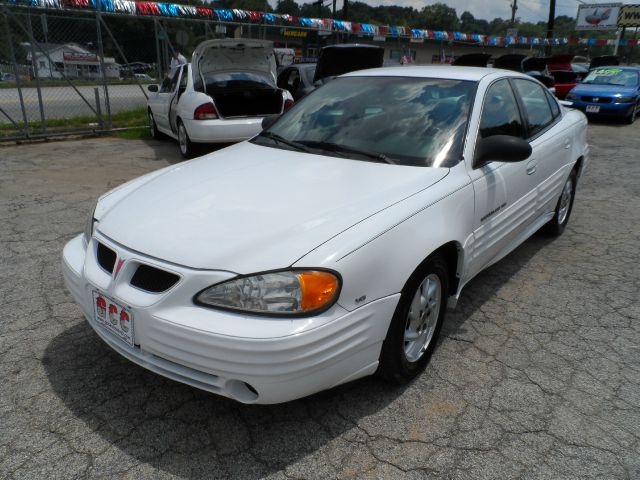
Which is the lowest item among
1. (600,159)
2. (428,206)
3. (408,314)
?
(600,159)

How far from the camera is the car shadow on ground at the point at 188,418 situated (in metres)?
2.09

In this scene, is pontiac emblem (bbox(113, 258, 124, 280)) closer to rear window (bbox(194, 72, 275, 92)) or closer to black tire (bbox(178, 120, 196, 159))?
black tire (bbox(178, 120, 196, 159))

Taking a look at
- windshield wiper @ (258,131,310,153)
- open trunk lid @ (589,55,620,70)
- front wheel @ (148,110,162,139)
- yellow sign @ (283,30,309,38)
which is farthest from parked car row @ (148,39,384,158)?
open trunk lid @ (589,55,620,70)

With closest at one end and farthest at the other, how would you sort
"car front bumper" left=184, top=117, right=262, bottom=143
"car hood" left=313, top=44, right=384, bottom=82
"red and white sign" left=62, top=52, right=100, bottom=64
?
"car front bumper" left=184, top=117, right=262, bottom=143, "car hood" left=313, top=44, right=384, bottom=82, "red and white sign" left=62, top=52, right=100, bottom=64

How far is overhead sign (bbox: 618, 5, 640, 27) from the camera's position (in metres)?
37.5

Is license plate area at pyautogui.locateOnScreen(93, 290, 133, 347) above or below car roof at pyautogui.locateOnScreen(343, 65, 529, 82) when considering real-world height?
below

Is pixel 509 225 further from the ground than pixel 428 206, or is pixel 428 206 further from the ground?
pixel 428 206

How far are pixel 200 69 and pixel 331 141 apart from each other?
548 cm

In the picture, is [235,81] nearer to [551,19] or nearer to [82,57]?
[82,57]

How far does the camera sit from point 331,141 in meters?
3.15

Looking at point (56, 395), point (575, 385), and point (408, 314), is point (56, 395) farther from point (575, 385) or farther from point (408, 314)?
point (575, 385)

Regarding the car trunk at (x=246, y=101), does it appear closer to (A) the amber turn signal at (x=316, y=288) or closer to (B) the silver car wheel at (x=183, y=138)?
(B) the silver car wheel at (x=183, y=138)

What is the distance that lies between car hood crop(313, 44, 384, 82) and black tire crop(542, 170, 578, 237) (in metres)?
5.48

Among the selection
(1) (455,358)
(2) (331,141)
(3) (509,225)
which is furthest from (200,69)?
(1) (455,358)
